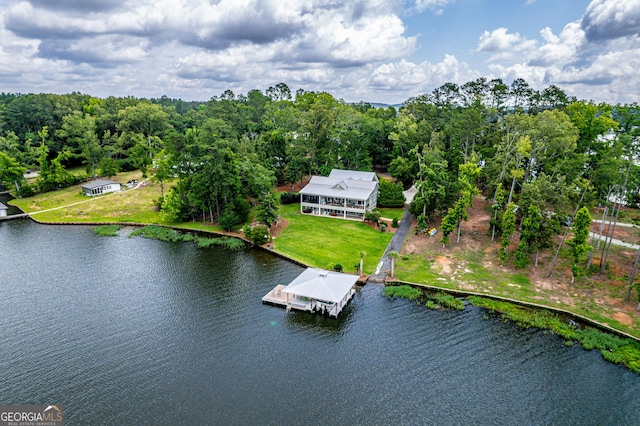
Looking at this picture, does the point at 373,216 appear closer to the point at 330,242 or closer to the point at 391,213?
the point at 391,213

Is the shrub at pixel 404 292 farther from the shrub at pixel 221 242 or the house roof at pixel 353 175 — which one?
the house roof at pixel 353 175

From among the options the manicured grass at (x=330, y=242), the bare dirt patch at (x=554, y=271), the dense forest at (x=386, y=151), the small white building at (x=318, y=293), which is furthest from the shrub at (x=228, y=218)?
the bare dirt patch at (x=554, y=271)

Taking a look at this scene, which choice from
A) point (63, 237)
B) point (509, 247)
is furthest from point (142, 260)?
point (509, 247)

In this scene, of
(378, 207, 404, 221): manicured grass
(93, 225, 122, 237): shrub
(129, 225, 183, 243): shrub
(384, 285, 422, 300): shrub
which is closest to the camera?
(384, 285, 422, 300): shrub

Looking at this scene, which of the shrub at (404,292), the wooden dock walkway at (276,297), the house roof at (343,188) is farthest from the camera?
the house roof at (343,188)

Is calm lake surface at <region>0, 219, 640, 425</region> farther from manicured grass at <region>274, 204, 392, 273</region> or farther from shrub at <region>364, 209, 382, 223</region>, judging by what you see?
shrub at <region>364, 209, 382, 223</region>

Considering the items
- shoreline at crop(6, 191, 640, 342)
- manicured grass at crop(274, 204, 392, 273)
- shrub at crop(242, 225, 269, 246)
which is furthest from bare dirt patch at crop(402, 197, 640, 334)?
shrub at crop(242, 225, 269, 246)

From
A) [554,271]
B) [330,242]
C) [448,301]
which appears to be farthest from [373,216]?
[554,271]
